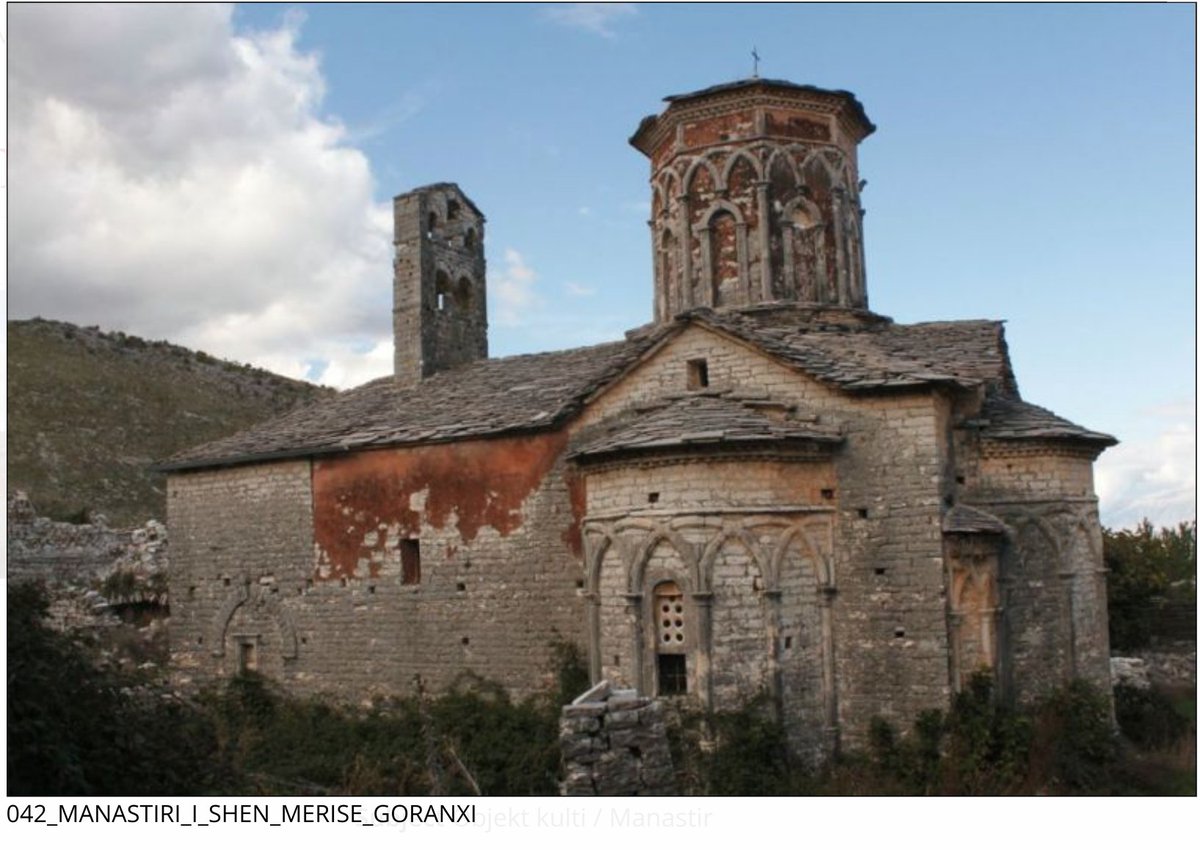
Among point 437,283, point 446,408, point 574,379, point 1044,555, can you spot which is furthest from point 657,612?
point 437,283

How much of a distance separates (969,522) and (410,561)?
24.1 feet

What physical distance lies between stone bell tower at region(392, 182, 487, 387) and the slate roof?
0.69m

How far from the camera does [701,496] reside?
480 inches

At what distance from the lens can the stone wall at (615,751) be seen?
863cm

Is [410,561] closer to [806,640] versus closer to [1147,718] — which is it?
[806,640]

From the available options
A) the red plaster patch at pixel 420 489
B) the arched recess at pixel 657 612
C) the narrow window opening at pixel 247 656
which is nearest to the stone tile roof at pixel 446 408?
the red plaster patch at pixel 420 489

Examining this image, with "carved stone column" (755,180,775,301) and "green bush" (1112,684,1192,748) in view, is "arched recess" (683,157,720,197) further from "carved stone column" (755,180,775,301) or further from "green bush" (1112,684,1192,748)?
"green bush" (1112,684,1192,748)

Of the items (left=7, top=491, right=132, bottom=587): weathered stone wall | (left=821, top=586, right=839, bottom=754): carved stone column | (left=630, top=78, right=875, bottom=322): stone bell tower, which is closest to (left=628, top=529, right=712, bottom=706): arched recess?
(left=821, top=586, right=839, bottom=754): carved stone column

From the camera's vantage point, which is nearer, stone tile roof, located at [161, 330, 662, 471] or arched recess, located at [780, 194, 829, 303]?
stone tile roof, located at [161, 330, 662, 471]

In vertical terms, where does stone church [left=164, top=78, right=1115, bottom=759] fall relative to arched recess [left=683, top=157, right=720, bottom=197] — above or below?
below

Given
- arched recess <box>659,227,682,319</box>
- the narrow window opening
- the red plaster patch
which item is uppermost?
arched recess <box>659,227,682,319</box>

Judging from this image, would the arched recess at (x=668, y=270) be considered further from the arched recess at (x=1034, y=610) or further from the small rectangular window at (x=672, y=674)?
the small rectangular window at (x=672, y=674)

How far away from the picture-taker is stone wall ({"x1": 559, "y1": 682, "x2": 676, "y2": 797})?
8.63 metres

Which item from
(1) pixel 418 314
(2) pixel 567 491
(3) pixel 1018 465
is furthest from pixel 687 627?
(1) pixel 418 314
